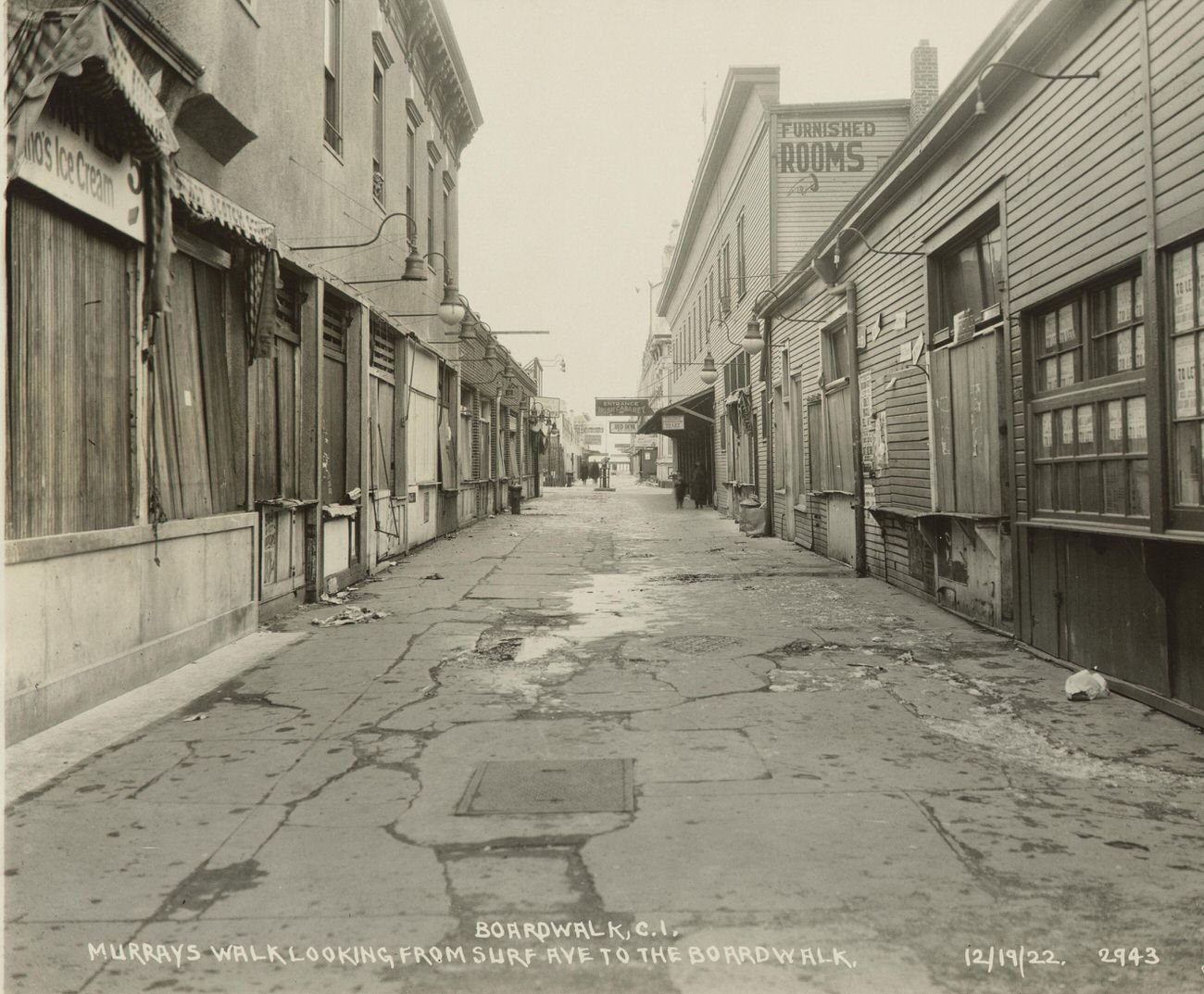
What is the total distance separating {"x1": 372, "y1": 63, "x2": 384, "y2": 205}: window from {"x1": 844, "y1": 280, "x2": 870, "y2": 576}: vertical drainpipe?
651 cm

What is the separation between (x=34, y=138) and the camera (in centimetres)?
511

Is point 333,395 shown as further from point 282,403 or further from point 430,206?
point 430,206

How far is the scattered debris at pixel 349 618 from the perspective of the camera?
28.9 feet

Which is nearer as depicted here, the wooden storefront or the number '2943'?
the number '2943'

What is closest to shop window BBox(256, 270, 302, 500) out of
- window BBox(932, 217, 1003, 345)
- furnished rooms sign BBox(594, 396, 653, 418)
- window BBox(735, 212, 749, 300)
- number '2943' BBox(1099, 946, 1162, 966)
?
window BBox(932, 217, 1003, 345)

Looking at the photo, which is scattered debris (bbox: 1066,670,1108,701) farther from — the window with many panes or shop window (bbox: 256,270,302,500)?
shop window (bbox: 256,270,302,500)

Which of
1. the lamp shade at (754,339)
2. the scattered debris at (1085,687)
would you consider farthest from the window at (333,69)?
the scattered debris at (1085,687)

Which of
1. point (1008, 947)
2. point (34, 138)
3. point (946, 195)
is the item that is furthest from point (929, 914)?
point (946, 195)

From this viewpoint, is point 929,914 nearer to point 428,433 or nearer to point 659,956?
point 659,956

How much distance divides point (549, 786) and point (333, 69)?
978 centimetres

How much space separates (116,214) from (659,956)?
217 inches

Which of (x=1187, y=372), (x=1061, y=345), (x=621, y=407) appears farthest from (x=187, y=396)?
(x=621, y=407)

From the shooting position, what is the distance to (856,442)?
483 inches

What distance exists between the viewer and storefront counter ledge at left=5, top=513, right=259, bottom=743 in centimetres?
504
